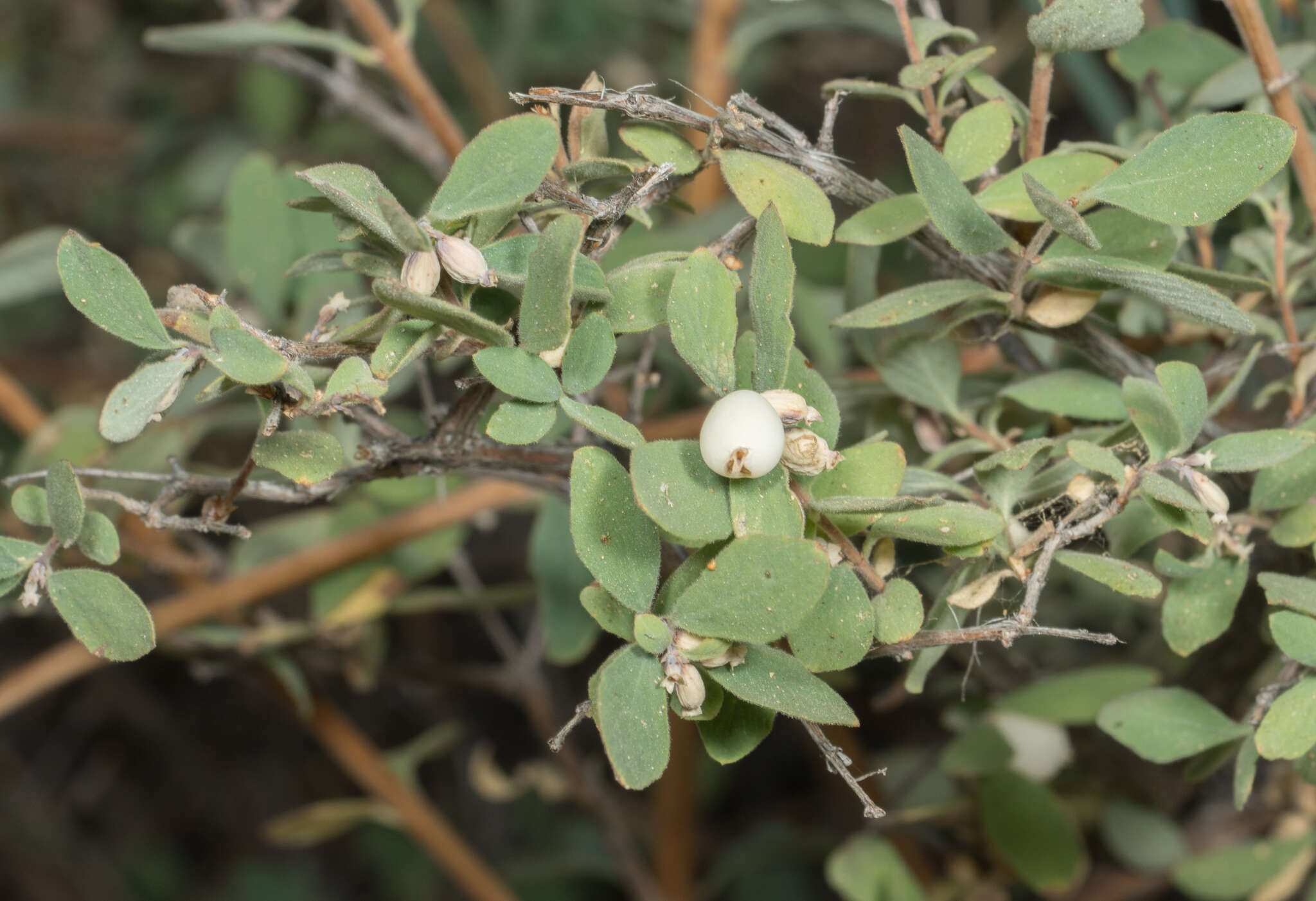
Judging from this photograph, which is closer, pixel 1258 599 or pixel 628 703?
pixel 628 703

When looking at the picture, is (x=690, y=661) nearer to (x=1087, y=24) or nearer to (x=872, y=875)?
(x=1087, y=24)

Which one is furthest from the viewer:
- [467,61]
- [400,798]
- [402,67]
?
[467,61]

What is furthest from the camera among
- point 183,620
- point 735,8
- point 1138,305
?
point 735,8

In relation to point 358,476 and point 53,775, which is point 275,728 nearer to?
point 53,775

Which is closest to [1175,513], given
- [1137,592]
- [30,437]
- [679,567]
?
[1137,592]

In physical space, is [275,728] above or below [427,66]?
below

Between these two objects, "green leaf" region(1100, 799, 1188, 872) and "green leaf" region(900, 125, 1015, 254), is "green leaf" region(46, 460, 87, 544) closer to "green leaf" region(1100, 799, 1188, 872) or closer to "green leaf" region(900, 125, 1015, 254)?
"green leaf" region(900, 125, 1015, 254)

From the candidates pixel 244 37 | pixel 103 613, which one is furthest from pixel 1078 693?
pixel 244 37
